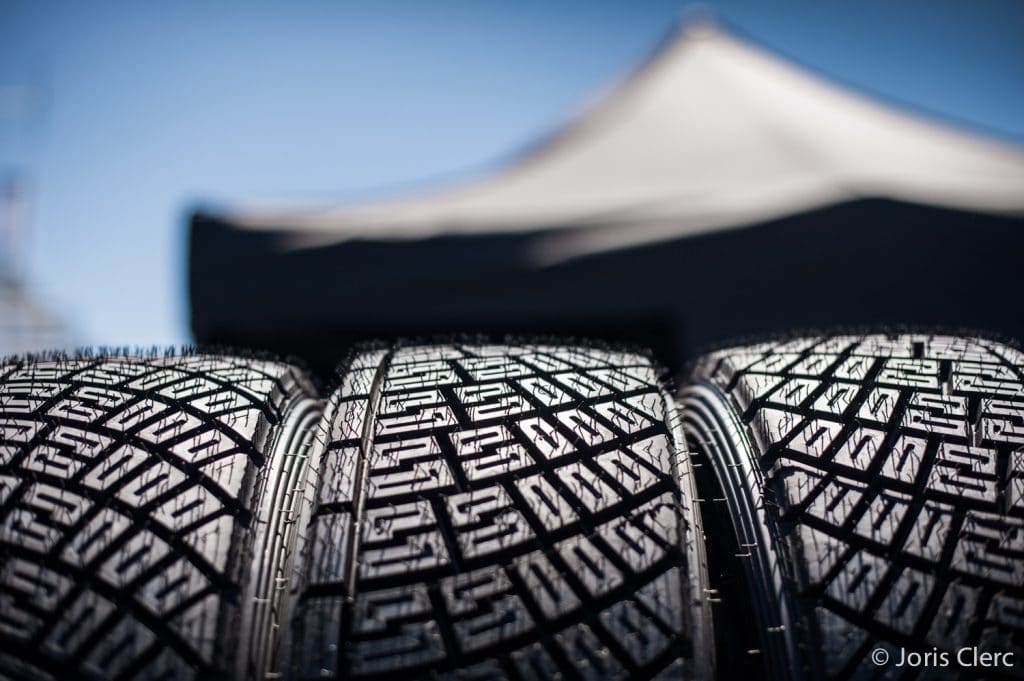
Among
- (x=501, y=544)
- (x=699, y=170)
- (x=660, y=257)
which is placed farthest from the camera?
(x=699, y=170)

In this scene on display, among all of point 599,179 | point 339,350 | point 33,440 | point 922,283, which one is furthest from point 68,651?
point 599,179

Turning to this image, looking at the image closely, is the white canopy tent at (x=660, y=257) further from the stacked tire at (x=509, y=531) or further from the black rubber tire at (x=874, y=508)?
the stacked tire at (x=509, y=531)

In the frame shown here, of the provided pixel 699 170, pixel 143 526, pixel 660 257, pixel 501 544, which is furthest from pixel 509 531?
pixel 699 170

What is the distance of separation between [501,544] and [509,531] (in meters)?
0.02

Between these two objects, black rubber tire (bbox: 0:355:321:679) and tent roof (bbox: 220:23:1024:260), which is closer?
black rubber tire (bbox: 0:355:321:679)

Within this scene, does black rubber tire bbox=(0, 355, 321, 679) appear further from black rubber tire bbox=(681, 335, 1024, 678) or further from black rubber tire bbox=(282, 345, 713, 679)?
black rubber tire bbox=(681, 335, 1024, 678)

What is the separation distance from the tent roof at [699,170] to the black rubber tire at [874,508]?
2522 mm

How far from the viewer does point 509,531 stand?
3.26 feet

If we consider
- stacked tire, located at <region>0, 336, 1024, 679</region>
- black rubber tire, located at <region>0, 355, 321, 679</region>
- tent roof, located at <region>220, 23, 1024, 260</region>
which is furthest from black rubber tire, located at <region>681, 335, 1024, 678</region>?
tent roof, located at <region>220, 23, 1024, 260</region>

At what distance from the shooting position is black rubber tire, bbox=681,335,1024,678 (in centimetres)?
91

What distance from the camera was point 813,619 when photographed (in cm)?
93

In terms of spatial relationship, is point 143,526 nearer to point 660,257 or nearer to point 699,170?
point 660,257

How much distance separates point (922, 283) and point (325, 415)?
9.82 feet

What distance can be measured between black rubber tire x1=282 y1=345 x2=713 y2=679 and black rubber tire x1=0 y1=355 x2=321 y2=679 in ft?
0.26
